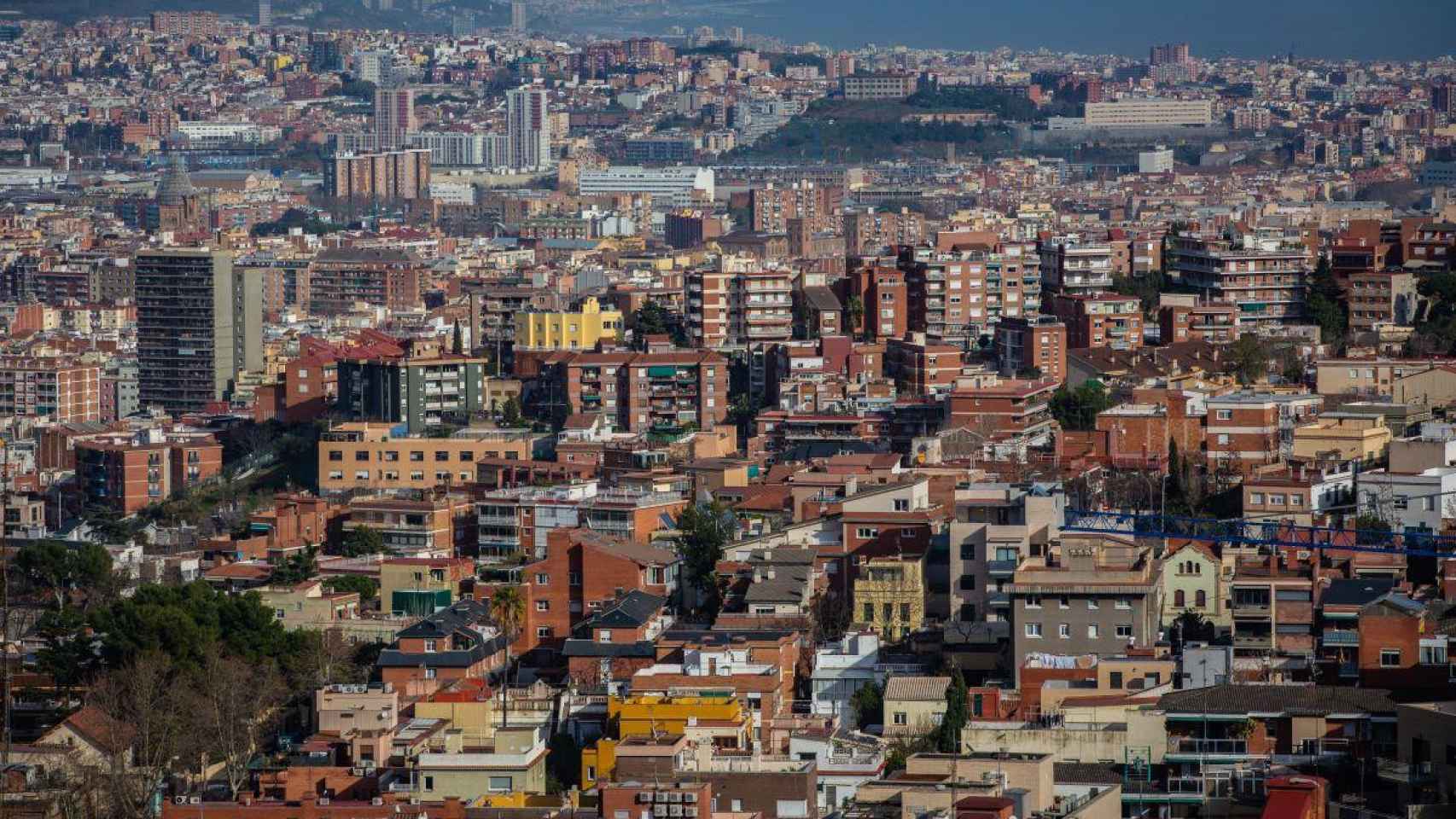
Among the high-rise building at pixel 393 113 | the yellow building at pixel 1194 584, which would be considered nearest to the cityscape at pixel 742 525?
the yellow building at pixel 1194 584

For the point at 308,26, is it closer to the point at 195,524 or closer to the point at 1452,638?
the point at 195,524

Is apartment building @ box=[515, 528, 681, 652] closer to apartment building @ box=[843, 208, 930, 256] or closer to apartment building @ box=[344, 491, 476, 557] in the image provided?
apartment building @ box=[344, 491, 476, 557]

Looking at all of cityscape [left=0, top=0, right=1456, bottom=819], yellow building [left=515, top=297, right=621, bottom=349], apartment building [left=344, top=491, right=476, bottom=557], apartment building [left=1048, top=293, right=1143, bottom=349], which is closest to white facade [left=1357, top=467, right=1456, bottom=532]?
cityscape [left=0, top=0, right=1456, bottom=819]

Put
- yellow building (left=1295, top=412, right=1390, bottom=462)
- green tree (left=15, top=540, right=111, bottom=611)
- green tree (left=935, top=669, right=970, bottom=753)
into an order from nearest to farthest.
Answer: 1. green tree (left=935, top=669, right=970, bottom=753)
2. yellow building (left=1295, top=412, right=1390, bottom=462)
3. green tree (left=15, top=540, right=111, bottom=611)

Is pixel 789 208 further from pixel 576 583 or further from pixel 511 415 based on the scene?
pixel 576 583

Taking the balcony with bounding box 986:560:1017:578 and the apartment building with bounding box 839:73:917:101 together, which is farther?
the apartment building with bounding box 839:73:917:101

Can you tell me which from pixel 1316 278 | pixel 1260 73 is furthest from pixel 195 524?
pixel 1260 73

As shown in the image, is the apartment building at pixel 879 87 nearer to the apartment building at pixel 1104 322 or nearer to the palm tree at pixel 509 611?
the apartment building at pixel 1104 322

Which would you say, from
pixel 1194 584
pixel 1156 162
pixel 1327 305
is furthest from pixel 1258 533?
pixel 1156 162
